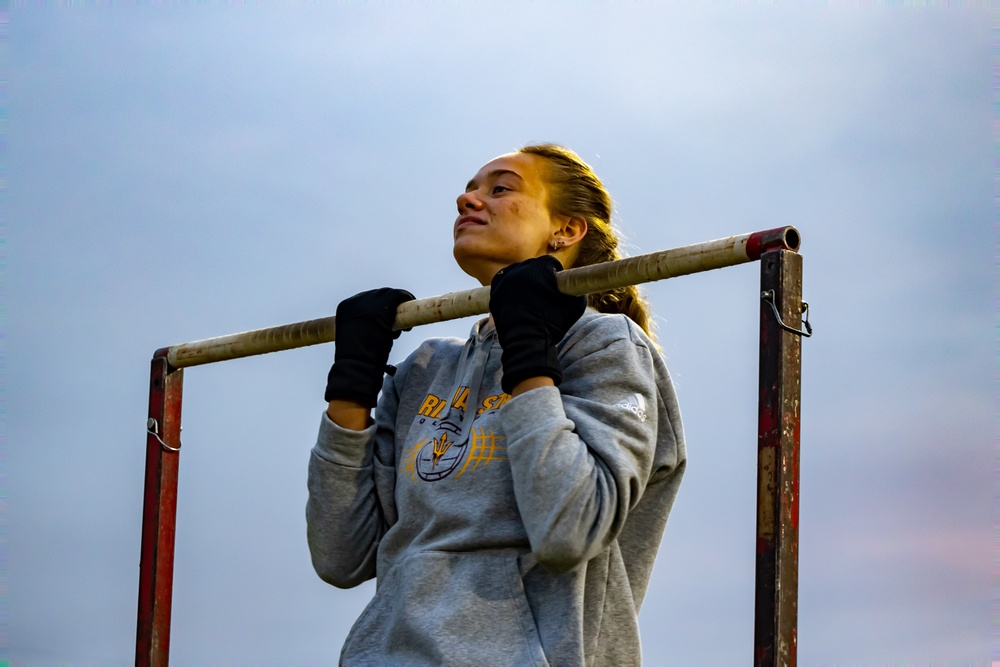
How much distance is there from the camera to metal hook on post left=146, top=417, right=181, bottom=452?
142 inches

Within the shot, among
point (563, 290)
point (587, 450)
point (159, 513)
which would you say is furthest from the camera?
point (159, 513)

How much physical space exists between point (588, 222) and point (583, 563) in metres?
0.89

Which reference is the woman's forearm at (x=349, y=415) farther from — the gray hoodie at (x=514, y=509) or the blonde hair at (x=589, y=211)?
the blonde hair at (x=589, y=211)

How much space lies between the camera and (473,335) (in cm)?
301

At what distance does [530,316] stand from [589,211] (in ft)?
1.91

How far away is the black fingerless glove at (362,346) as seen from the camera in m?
2.91

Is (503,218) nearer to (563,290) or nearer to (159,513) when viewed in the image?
(563,290)

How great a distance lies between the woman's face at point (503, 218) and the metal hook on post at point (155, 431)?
3.44 feet

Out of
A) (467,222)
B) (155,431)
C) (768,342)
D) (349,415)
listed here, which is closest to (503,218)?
(467,222)

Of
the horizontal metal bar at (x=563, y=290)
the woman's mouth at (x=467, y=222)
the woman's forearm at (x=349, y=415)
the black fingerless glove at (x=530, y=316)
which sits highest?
the woman's mouth at (x=467, y=222)

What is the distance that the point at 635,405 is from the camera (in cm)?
261

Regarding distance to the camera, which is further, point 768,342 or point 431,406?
point 431,406

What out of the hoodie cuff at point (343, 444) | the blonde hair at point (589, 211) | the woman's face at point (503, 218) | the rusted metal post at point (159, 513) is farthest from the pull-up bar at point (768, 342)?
the rusted metal post at point (159, 513)

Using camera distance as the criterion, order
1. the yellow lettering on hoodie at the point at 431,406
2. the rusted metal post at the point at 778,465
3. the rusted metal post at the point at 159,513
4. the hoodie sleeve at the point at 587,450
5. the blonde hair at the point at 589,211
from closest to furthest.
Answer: the rusted metal post at the point at 778,465, the hoodie sleeve at the point at 587,450, the yellow lettering on hoodie at the point at 431,406, the blonde hair at the point at 589,211, the rusted metal post at the point at 159,513
